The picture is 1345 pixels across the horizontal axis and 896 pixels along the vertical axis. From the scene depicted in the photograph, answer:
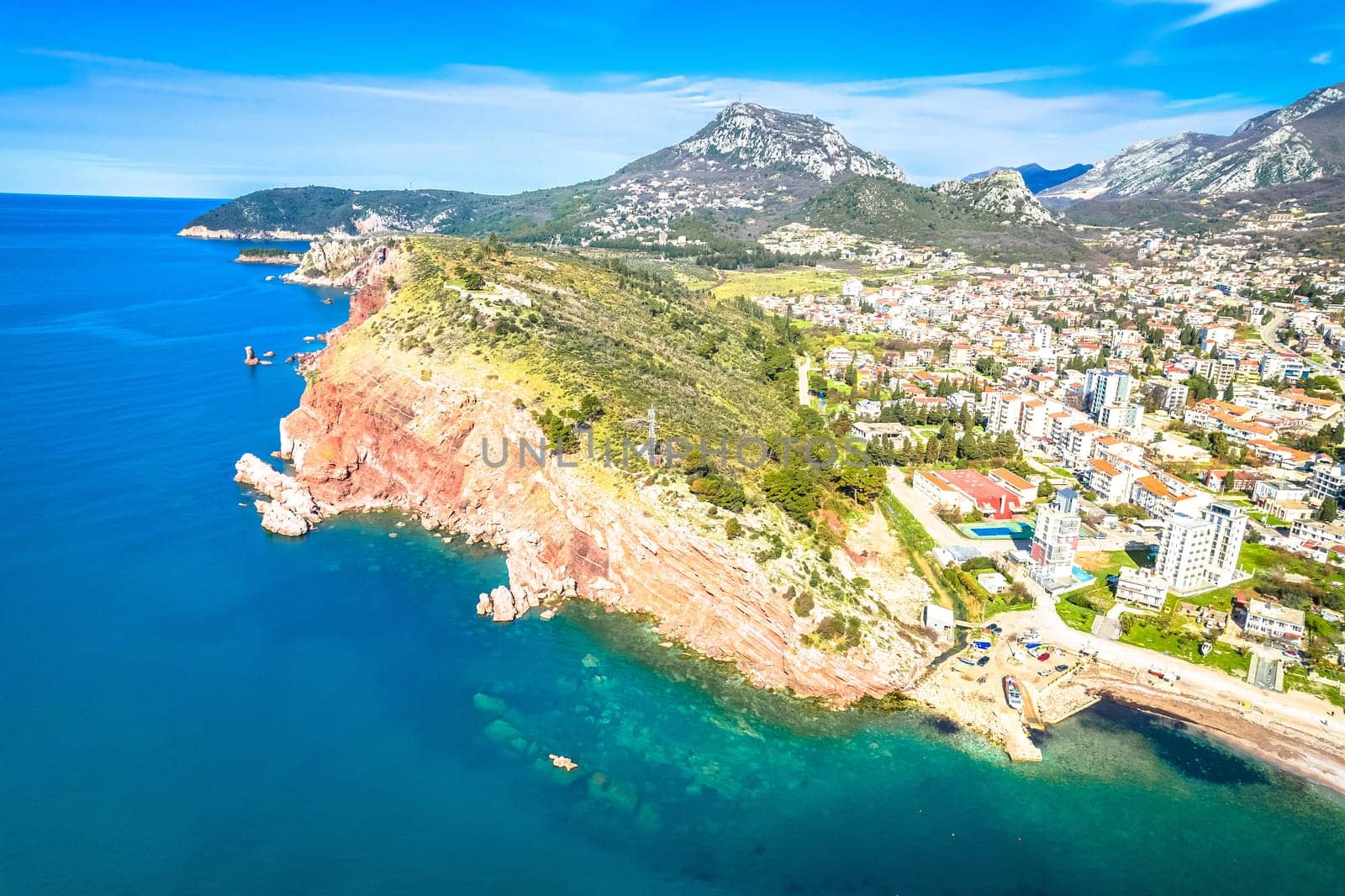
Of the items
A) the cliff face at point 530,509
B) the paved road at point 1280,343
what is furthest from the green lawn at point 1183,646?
the paved road at point 1280,343

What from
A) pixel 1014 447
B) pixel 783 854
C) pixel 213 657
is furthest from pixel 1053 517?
pixel 213 657

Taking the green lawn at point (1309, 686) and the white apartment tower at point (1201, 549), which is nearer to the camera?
the green lawn at point (1309, 686)

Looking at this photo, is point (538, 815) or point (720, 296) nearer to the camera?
point (538, 815)

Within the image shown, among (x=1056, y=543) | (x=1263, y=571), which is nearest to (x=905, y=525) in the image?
(x=1056, y=543)

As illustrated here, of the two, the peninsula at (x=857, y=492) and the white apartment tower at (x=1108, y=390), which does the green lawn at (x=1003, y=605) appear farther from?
the white apartment tower at (x=1108, y=390)

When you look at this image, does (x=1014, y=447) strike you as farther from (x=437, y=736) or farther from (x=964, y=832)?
(x=437, y=736)

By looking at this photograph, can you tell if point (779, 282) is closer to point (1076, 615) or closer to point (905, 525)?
point (905, 525)
